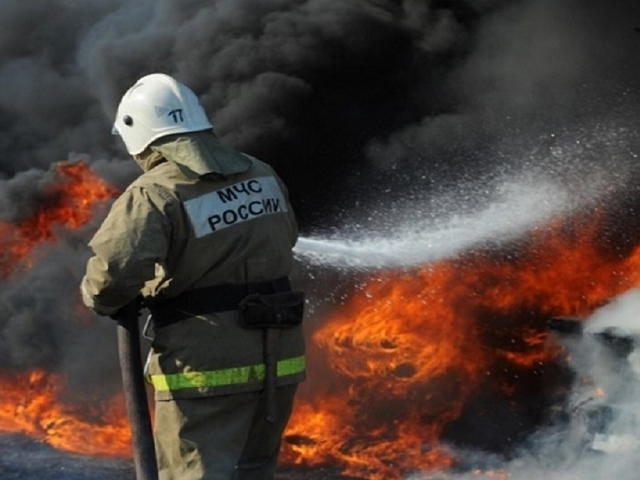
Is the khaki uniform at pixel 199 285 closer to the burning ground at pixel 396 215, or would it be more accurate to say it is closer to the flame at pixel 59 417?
the burning ground at pixel 396 215

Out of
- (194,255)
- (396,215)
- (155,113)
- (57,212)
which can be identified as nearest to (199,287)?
(194,255)

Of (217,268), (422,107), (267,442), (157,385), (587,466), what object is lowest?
(587,466)

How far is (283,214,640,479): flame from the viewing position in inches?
249

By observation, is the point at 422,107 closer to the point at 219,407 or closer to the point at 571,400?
the point at 571,400

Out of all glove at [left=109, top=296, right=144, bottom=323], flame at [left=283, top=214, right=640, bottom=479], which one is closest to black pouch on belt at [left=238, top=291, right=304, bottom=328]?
glove at [left=109, top=296, right=144, bottom=323]

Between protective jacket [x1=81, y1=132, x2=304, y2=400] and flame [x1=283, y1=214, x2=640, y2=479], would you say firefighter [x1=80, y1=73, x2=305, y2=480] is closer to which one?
protective jacket [x1=81, y1=132, x2=304, y2=400]

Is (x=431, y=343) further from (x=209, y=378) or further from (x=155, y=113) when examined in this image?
(x=155, y=113)

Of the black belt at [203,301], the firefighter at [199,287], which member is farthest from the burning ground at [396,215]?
the black belt at [203,301]

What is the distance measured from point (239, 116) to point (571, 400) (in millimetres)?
2571

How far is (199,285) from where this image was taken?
3564 millimetres

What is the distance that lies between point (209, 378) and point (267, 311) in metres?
0.29

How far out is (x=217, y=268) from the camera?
3.57 meters

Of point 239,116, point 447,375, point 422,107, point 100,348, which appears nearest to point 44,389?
point 100,348

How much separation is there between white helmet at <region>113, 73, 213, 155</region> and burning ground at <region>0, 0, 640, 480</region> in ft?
9.42
